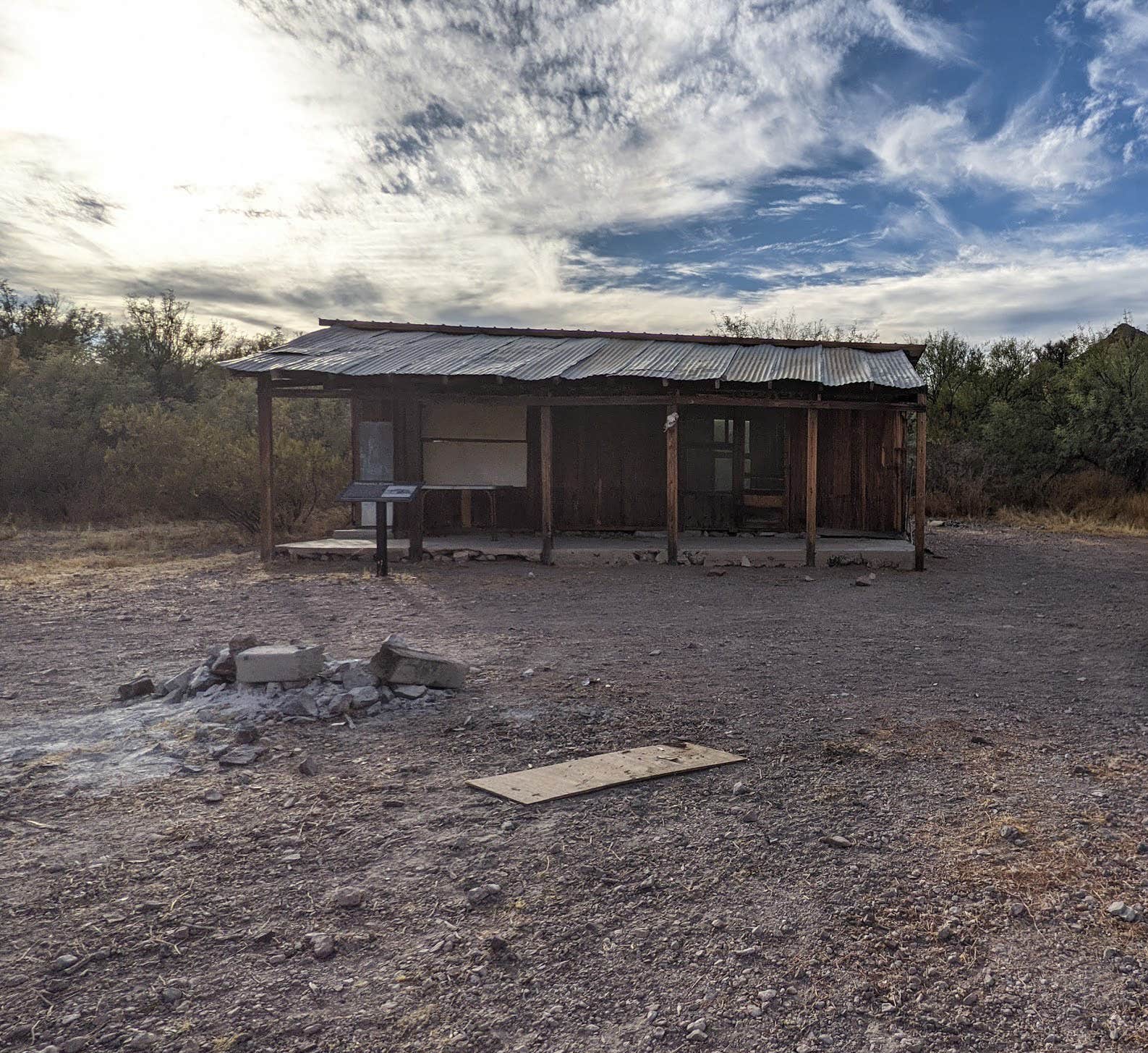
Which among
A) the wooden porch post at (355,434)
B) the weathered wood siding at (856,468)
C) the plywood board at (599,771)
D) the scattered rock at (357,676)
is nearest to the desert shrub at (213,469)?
the wooden porch post at (355,434)

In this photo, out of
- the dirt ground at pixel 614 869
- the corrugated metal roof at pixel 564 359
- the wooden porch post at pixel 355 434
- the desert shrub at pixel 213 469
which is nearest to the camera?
the dirt ground at pixel 614 869

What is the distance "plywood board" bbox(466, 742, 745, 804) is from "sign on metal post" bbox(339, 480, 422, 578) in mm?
6469

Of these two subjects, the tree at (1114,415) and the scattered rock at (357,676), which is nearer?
the scattered rock at (357,676)

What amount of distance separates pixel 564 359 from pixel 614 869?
409 inches

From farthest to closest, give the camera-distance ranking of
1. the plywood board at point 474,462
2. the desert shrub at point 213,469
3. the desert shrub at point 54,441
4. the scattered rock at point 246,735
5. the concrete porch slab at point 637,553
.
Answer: the desert shrub at point 54,441, the desert shrub at point 213,469, the plywood board at point 474,462, the concrete porch slab at point 637,553, the scattered rock at point 246,735

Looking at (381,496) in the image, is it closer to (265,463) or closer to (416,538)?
(416,538)

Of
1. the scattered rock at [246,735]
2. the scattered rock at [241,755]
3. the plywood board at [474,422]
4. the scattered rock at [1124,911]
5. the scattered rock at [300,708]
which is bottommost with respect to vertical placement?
the scattered rock at [1124,911]

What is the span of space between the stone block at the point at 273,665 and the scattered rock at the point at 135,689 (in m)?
0.60

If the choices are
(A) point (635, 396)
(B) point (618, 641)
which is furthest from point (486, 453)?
(B) point (618, 641)

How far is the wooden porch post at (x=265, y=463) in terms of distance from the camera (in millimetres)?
12016

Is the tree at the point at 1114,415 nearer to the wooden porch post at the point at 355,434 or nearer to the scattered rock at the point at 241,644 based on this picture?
the wooden porch post at the point at 355,434

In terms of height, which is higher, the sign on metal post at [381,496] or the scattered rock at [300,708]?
the sign on metal post at [381,496]

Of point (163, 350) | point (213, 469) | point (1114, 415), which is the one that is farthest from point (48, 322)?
point (1114, 415)

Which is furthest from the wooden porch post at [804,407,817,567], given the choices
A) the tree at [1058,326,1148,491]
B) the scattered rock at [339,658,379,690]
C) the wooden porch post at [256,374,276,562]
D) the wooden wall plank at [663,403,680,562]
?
the tree at [1058,326,1148,491]
